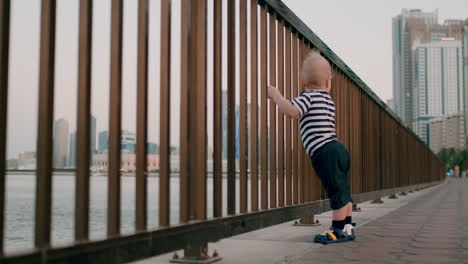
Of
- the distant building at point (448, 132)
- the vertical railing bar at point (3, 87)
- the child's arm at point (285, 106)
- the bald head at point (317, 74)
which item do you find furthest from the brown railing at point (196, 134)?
the distant building at point (448, 132)

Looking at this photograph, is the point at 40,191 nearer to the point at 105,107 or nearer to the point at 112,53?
the point at 105,107

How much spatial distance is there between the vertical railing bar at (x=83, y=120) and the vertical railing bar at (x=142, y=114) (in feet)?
1.28

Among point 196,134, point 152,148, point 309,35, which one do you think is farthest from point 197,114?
point 309,35

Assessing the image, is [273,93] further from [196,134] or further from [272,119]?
[196,134]

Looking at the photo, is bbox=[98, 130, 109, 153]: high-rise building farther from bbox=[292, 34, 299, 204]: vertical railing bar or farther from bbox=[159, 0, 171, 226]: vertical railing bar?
bbox=[292, 34, 299, 204]: vertical railing bar

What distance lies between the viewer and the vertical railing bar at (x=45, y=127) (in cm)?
195

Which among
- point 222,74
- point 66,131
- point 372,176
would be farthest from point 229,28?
point 372,176

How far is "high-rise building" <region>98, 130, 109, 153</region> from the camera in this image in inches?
92.2

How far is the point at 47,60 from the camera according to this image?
6.45 ft

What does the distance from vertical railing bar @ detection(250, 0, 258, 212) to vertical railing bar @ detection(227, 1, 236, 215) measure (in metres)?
0.33

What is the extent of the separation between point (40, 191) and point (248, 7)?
2467 mm

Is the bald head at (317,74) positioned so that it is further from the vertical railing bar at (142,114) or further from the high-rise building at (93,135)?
the high-rise building at (93,135)

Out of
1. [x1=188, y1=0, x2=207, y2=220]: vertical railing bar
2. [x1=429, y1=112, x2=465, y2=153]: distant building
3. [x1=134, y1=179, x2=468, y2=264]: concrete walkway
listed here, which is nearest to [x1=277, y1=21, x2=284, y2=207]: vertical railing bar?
[x1=134, y1=179, x2=468, y2=264]: concrete walkway

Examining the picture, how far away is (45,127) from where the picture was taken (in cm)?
196
